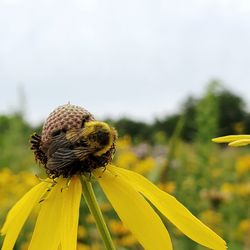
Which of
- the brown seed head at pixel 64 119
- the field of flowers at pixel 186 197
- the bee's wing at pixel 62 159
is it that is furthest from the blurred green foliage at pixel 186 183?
the bee's wing at pixel 62 159

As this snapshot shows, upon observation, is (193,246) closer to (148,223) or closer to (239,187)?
(239,187)

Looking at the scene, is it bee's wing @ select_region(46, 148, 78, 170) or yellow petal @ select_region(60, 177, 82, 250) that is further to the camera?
bee's wing @ select_region(46, 148, 78, 170)

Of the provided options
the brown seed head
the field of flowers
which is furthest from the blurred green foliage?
the brown seed head

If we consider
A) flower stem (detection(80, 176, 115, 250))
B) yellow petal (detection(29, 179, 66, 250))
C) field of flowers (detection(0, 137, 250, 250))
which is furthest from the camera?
field of flowers (detection(0, 137, 250, 250))

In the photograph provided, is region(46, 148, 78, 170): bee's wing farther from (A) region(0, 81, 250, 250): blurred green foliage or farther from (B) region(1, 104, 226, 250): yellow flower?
(A) region(0, 81, 250, 250): blurred green foliage

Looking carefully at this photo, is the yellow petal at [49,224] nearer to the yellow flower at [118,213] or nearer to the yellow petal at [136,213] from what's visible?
the yellow flower at [118,213]

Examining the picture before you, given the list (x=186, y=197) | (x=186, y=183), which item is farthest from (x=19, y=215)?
(x=186, y=183)

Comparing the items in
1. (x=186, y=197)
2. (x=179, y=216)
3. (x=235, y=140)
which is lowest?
(x=186, y=197)

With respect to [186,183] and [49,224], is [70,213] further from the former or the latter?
[186,183]
